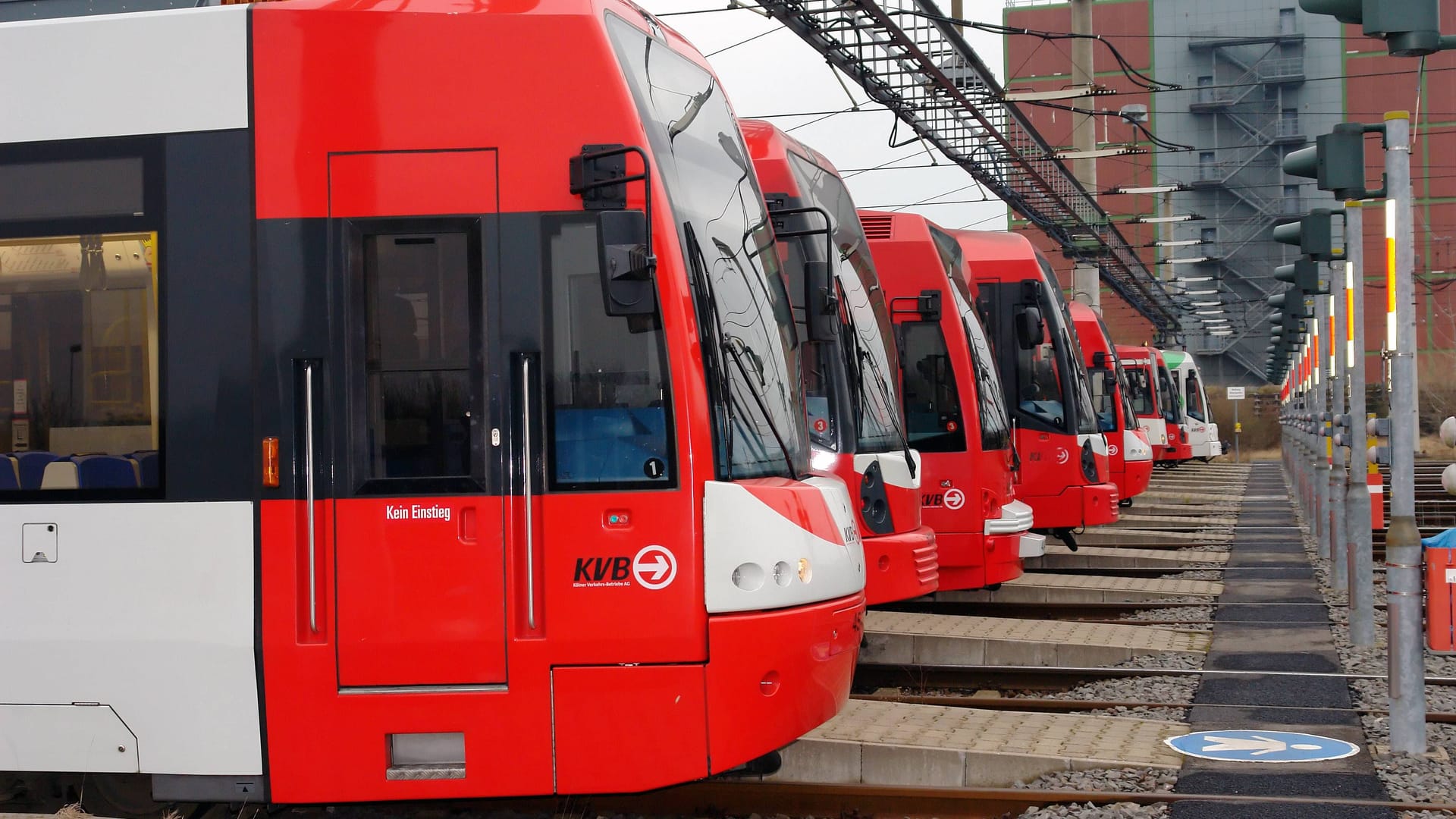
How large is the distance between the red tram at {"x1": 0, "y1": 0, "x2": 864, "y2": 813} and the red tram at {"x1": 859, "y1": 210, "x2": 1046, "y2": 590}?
23.3 ft

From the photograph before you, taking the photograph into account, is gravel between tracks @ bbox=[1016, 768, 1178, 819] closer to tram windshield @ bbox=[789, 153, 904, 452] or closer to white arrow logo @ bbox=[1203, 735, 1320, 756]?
white arrow logo @ bbox=[1203, 735, 1320, 756]

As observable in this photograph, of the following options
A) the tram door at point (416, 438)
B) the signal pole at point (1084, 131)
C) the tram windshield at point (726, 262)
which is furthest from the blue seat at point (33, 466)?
the signal pole at point (1084, 131)

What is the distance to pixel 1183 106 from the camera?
6197 cm

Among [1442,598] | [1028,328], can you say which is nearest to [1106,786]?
[1442,598]

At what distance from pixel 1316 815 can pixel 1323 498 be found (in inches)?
515

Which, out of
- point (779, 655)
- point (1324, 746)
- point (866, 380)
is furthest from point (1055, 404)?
point (779, 655)

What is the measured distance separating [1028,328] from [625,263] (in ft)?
30.7

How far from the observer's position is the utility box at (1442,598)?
8.60 metres

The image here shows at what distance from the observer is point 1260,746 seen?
8734mm

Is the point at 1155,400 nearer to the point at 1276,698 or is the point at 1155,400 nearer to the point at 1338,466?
the point at 1338,466

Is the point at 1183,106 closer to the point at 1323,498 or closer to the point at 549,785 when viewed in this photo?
the point at 1323,498

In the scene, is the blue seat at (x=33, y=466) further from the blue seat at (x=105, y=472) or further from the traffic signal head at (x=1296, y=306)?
the traffic signal head at (x=1296, y=306)

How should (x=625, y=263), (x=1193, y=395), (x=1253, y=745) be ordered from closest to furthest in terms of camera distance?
(x=625, y=263) < (x=1253, y=745) < (x=1193, y=395)

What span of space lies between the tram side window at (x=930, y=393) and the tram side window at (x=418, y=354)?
7768mm
